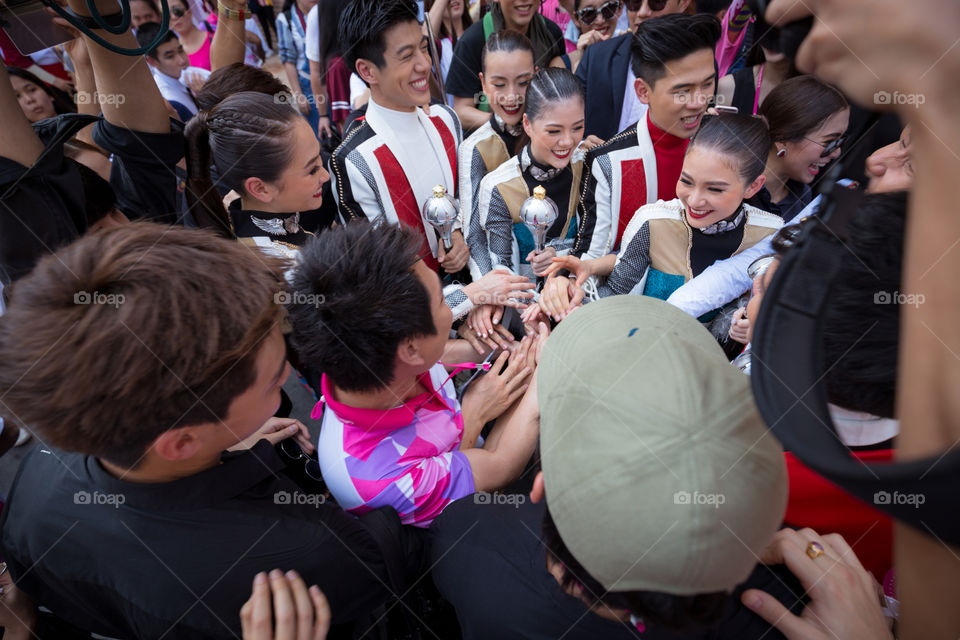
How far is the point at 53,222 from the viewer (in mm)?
1735

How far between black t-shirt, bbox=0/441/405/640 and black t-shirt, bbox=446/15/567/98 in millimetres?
3390

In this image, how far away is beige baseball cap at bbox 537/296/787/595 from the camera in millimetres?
689

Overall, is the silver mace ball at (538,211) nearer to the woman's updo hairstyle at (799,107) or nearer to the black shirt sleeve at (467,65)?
the woman's updo hairstyle at (799,107)

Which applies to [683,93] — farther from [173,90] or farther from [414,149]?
[173,90]

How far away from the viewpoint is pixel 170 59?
11.1 ft

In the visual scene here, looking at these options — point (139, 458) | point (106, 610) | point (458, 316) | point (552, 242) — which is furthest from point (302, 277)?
point (552, 242)

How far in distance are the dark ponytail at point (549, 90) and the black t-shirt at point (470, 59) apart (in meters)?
1.41

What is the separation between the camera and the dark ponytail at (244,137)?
6.83 feet

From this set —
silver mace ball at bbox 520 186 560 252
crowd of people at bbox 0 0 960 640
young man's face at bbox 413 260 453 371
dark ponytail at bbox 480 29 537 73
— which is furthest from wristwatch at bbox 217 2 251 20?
young man's face at bbox 413 260 453 371

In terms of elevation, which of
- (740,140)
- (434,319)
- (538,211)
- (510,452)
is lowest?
(510,452)

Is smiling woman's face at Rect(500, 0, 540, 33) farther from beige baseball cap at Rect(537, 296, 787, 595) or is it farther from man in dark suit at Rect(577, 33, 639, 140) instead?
beige baseball cap at Rect(537, 296, 787, 595)

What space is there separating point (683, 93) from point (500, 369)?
163cm

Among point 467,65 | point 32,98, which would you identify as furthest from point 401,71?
point 32,98

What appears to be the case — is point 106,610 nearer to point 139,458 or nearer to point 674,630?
point 139,458
